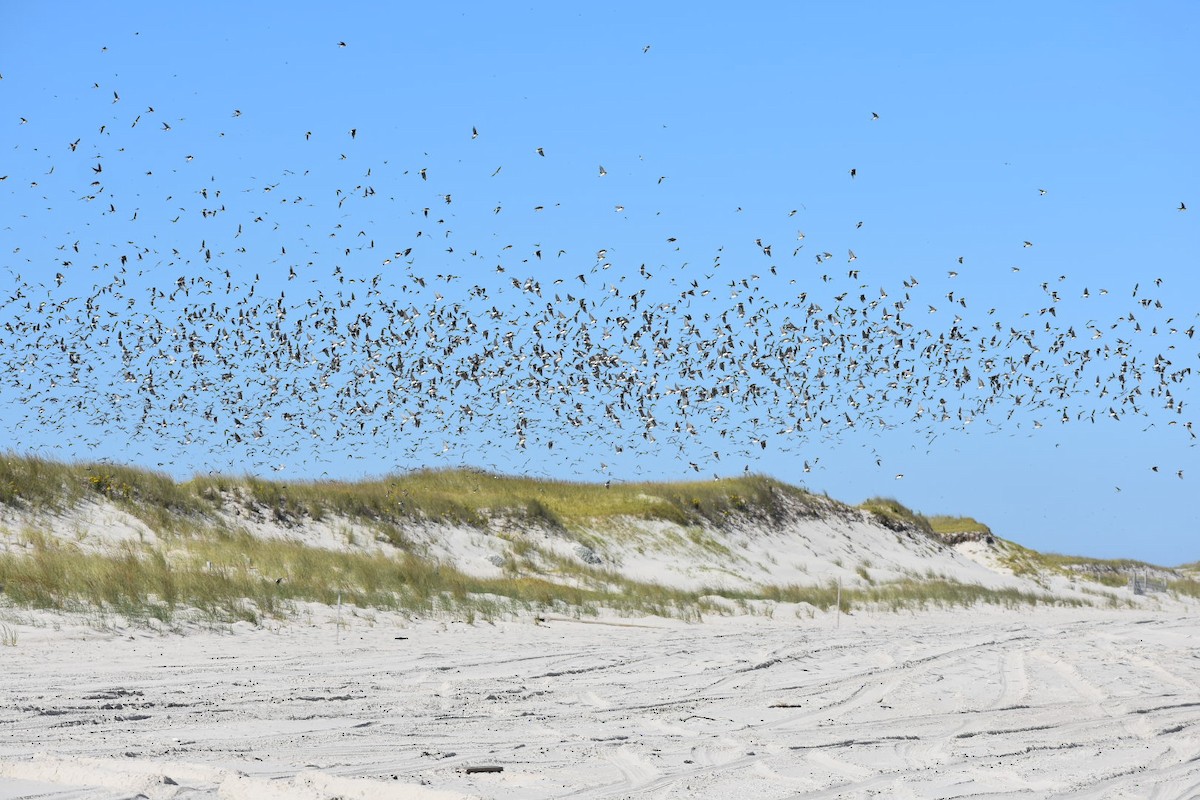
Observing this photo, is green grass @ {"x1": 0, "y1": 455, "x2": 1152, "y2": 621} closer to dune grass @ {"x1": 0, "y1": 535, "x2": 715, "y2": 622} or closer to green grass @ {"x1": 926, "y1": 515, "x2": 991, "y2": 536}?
dune grass @ {"x1": 0, "y1": 535, "x2": 715, "y2": 622}

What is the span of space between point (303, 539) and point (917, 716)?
2021cm

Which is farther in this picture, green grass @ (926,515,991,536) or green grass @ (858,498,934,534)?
green grass @ (926,515,991,536)

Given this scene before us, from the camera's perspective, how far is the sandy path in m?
7.27

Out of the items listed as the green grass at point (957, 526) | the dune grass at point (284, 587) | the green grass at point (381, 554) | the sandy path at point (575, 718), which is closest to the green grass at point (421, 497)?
the green grass at point (381, 554)

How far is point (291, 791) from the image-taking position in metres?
6.55

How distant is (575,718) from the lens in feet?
32.5

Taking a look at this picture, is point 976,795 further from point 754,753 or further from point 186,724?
point 186,724

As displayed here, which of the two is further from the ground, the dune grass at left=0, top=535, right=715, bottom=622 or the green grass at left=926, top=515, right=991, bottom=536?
the green grass at left=926, top=515, right=991, bottom=536

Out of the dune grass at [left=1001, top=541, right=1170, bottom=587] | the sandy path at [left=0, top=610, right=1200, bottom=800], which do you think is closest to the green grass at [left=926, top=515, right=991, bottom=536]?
the dune grass at [left=1001, top=541, right=1170, bottom=587]

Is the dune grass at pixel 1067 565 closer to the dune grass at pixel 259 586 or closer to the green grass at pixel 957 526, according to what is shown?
the green grass at pixel 957 526

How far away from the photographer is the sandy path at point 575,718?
23.8 feet

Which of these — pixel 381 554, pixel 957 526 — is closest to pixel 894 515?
pixel 957 526

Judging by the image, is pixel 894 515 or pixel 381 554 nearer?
pixel 381 554

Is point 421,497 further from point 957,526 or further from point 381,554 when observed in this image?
point 957,526
